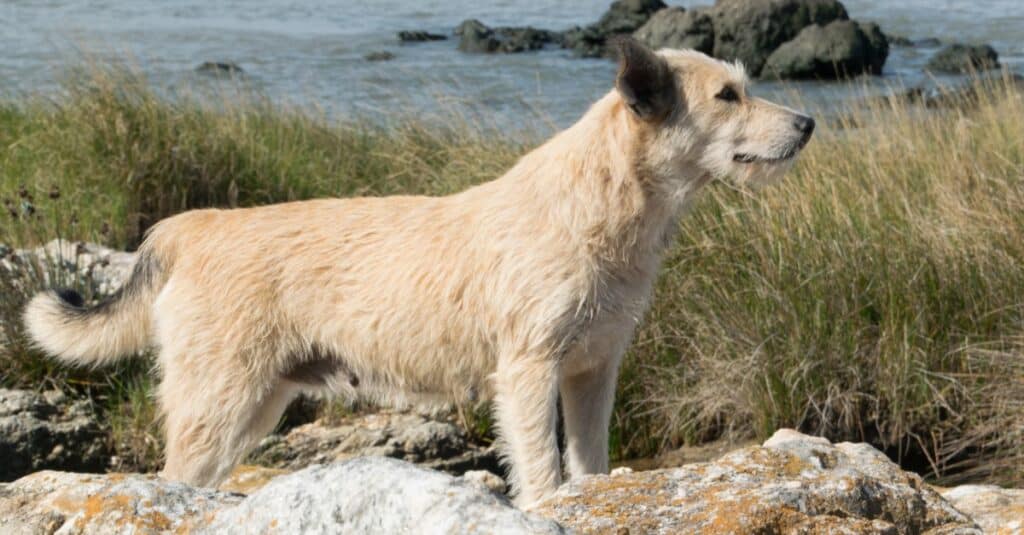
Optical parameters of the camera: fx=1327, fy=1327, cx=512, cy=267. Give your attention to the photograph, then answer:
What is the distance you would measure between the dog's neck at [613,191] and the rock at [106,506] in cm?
251

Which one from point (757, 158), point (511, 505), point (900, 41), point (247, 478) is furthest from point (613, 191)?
point (900, 41)

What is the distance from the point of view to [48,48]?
21.4 m

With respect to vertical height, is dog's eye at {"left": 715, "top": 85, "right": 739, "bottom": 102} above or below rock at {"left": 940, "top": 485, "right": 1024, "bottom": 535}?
above

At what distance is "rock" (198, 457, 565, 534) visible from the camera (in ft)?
7.41

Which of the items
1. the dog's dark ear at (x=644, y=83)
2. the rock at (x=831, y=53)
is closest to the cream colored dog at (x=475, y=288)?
the dog's dark ear at (x=644, y=83)

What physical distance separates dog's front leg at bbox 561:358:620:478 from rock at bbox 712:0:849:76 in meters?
23.3

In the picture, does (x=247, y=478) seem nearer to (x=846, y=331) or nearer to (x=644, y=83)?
(x=644, y=83)

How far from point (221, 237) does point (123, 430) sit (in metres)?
1.97

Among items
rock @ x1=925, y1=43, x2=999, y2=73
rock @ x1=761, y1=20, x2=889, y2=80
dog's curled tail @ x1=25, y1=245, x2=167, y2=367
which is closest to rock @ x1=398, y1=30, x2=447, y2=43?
rock @ x1=761, y1=20, x2=889, y2=80

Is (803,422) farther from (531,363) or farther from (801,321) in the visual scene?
(531,363)

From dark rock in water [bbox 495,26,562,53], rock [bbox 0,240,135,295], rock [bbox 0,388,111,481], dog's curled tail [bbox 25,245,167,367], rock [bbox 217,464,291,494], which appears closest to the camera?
dog's curled tail [bbox 25,245,167,367]

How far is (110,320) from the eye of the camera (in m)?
5.63

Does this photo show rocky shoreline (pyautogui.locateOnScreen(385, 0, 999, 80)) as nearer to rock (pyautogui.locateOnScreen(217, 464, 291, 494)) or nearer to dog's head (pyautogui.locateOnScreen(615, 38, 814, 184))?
dog's head (pyautogui.locateOnScreen(615, 38, 814, 184))

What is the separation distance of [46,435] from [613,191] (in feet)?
11.2
